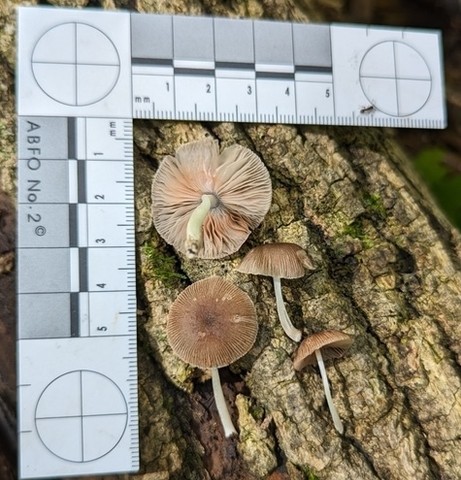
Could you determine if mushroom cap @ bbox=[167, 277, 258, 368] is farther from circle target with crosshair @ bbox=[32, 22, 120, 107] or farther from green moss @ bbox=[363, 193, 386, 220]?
circle target with crosshair @ bbox=[32, 22, 120, 107]

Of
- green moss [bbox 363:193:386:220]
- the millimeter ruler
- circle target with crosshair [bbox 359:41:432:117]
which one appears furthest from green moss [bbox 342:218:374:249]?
circle target with crosshair [bbox 359:41:432:117]

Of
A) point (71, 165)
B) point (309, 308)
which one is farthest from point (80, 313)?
point (309, 308)

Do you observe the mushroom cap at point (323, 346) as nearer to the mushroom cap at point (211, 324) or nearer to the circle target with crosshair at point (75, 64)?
the mushroom cap at point (211, 324)

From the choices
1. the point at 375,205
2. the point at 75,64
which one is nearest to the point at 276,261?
the point at 375,205

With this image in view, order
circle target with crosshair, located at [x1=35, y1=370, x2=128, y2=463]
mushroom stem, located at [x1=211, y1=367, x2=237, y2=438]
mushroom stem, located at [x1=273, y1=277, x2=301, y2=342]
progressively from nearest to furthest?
circle target with crosshair, located at [x1=35, y1=370, x2=128, y2=463]
mushroom stem, located at [x1=211, y1=367, x2=237, y2=438]
mushroom stem, located at [x1=273, y1=277, x2=301, y2=342]

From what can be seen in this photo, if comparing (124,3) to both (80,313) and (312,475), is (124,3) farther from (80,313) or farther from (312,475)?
(312,475)

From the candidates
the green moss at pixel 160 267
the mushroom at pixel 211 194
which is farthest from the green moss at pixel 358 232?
the green moss at pixel 160 267
